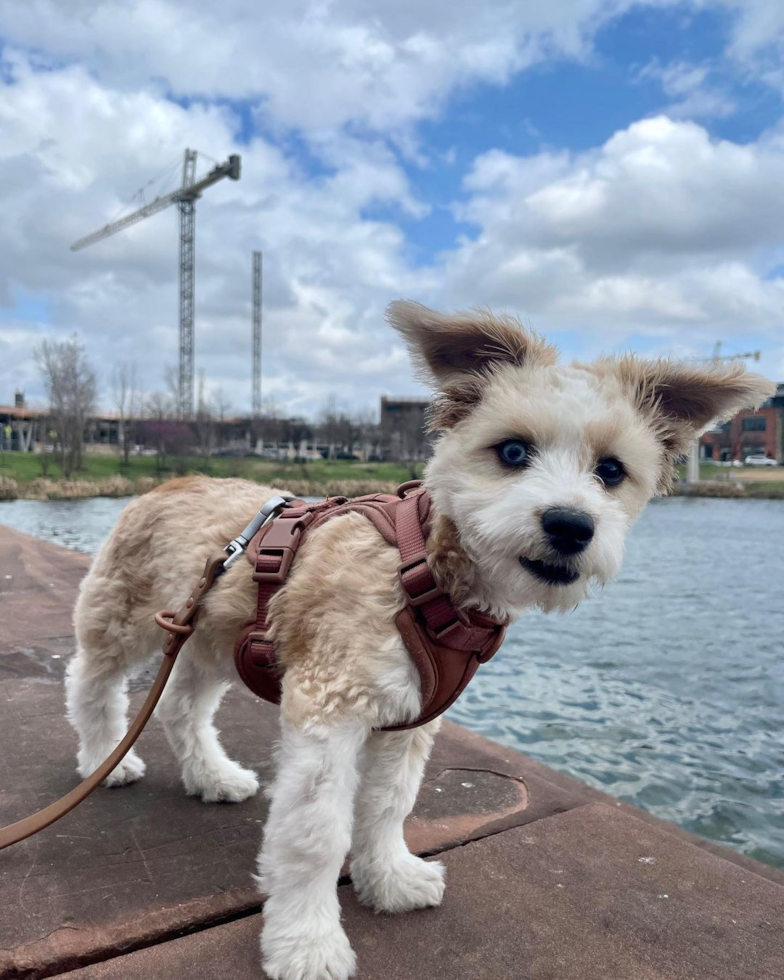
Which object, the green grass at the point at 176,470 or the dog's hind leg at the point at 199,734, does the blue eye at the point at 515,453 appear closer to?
the dog's hind leg at the point at 199,734

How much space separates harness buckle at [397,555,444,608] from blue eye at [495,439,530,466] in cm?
46

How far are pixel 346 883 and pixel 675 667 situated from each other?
7.28 m

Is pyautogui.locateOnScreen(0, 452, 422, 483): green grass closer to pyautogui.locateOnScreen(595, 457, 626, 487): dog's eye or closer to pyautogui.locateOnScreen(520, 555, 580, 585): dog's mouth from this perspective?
pyautogui.locateOnScreen(595, 457, 626, 487): dog's eye

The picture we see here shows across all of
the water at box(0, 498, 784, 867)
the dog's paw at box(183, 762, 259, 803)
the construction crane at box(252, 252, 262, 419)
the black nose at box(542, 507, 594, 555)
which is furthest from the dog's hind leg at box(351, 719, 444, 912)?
the construction crane at box(252, 252, 262, 419)

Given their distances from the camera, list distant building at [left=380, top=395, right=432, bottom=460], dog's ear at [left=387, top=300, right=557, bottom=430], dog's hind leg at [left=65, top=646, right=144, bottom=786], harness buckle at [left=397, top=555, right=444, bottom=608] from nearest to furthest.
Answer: harness buckle at [left=397, top=555, right=444, bottom=608] < dog's ear at [left=387, top=300, right=557, bottom=430] < dog's hind leg at [left=65, top=646, right=144, bottom=786] < distant building at [left=380, top=395, right=432, bottom=460]

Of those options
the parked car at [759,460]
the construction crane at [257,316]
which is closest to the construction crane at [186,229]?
the construction crane at [257,316]

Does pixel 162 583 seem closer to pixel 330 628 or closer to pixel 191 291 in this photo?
pixel 330 628

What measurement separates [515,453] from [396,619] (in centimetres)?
71

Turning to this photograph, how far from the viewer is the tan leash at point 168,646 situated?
2674mm

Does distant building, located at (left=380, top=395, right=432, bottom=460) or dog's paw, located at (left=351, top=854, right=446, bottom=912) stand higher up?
distant building, located at (left=380, top=395, right=432, bottom=460)

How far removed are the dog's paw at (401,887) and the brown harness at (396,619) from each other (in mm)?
592

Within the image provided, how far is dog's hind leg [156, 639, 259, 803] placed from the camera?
3.55m

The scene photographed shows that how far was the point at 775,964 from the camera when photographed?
2529 millimetres

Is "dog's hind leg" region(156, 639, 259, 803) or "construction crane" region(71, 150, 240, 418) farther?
"construction crane" region(71, 150, 240, 418)
